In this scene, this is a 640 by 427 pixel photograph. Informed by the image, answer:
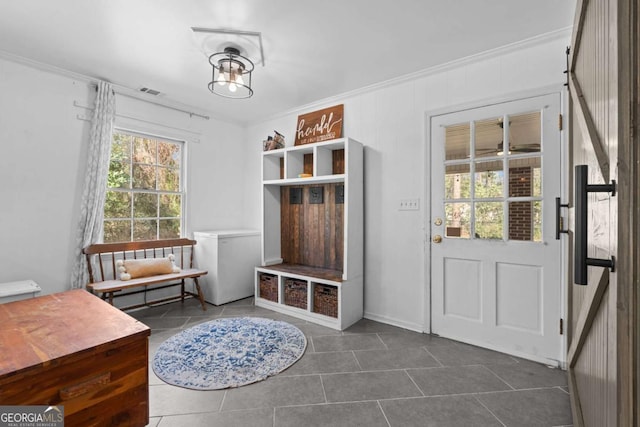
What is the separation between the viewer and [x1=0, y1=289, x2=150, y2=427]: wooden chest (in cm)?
112

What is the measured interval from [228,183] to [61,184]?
1.96m

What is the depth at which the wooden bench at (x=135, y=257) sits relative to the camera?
310 centimetres

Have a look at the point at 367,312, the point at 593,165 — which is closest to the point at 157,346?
the point at 367,312

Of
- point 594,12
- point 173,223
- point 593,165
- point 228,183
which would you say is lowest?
point 173,223

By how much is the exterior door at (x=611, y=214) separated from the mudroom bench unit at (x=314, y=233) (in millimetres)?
2062

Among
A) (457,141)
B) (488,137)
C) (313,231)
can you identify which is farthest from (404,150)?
(313,231)

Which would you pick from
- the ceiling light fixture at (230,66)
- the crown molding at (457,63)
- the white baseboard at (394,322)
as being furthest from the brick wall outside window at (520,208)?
the ceiling light fixture at (230,66)

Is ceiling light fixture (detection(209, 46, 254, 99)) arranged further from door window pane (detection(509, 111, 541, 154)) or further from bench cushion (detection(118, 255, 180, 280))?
door window pane (detection(509, 111, 541, 154))

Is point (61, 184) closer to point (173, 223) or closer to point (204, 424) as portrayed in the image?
point (173, 223)

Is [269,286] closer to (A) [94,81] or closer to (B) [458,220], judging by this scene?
(B) [458,220]

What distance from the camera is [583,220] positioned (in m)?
0.78

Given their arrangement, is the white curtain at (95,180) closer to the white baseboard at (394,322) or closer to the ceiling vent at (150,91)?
the ceiling vent at (150,91)

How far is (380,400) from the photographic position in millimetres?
1900

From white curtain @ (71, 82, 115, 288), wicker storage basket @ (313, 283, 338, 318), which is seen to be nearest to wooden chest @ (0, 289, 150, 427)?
white curtain @ (71, 82, 115, 288)
